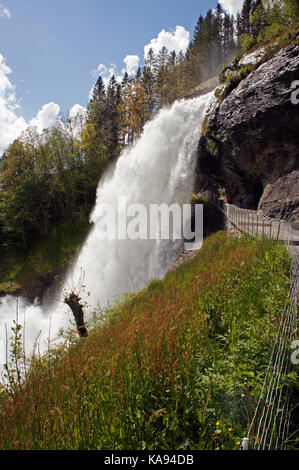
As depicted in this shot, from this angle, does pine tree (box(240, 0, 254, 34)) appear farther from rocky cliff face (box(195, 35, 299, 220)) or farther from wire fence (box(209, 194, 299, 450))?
wire fence (box(209, 194, 299, 450))

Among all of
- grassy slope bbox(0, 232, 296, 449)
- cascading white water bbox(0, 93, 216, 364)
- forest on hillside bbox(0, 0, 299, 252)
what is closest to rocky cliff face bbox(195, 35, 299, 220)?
→ cascading white water bbox(0, 93, 216, 364)

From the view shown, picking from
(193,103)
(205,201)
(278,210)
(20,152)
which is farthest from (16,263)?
(278,210)

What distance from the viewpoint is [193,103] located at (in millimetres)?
23844

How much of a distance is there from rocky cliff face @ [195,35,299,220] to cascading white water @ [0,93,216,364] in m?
2.45

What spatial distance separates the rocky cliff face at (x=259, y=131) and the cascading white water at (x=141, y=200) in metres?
2.45

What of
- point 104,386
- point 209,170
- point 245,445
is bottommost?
point 104,386

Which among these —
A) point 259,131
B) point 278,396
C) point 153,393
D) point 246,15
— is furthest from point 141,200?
point 246,15

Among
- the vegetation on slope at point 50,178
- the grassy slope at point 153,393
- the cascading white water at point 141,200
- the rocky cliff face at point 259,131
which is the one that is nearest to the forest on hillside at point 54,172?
the vegetation on slope at point 50,178

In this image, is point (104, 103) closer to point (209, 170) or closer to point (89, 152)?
point (89, 152)

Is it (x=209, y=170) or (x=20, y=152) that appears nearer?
(x=209, y=170)

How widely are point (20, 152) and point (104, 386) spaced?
4064cm

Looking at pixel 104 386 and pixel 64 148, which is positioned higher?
pixel 64 148

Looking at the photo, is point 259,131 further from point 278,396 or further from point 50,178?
point 50,178
